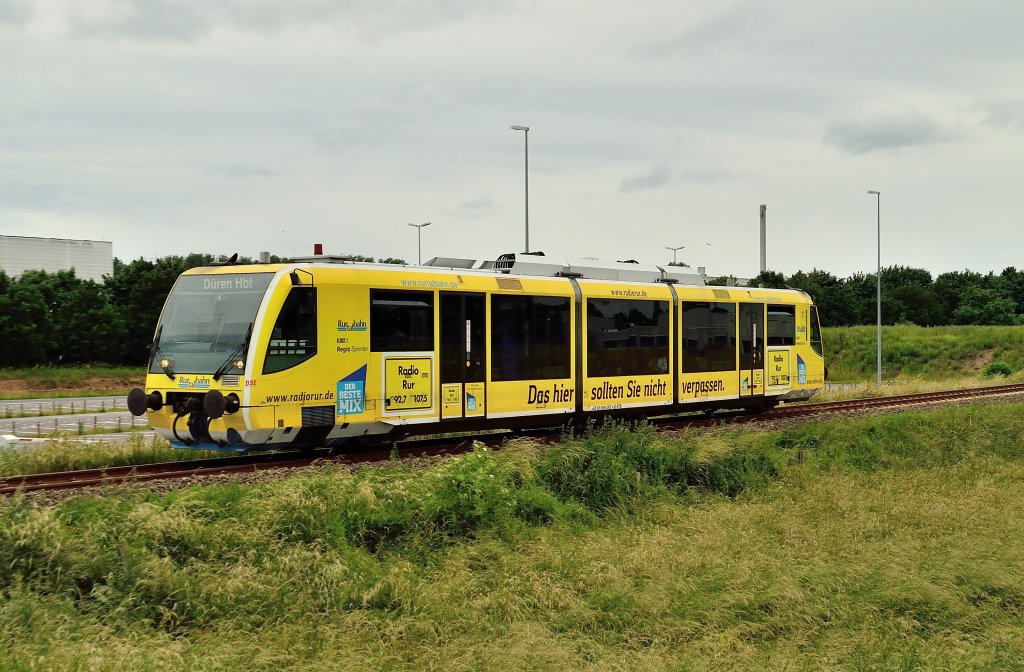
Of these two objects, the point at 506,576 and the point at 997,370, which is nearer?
the point at 506,576

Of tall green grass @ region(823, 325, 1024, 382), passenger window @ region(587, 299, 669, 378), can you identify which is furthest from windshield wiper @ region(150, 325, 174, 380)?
tall green grass @ region(823, 325, 1024, 382)

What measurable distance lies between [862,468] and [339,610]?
12.8 meters

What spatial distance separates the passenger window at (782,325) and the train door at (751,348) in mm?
441

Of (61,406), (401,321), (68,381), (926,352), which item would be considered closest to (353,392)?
(401,321)

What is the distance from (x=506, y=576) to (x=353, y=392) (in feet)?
16.9

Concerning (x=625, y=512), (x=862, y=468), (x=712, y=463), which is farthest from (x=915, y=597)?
(x=862, y=468)

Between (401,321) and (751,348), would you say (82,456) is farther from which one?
(751,348)

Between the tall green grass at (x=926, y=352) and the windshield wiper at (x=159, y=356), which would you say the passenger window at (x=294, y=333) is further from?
the tall green grass at (x=926, y=352)

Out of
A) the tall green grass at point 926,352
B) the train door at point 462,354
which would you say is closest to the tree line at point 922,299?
the tall green grass at point 926,352

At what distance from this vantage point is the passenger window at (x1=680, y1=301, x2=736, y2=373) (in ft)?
70.8

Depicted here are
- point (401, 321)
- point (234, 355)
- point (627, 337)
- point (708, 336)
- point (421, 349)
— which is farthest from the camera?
point (708, 336)

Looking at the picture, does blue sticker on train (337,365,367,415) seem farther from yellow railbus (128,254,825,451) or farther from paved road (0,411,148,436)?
paved road (0,411,148,436)

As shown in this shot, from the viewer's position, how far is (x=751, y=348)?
76.5 ft

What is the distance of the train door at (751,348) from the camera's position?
2305cm
